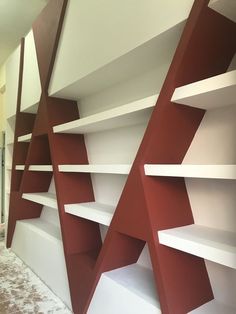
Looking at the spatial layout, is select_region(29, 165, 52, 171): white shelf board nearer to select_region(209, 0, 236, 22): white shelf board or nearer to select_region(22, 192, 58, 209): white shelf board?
select_region(22, 192, 58, 209): white shelf board

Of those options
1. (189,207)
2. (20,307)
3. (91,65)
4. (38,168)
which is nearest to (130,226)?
(189,207)

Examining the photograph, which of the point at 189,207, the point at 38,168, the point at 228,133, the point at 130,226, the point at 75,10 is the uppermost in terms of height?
the point at 75,10

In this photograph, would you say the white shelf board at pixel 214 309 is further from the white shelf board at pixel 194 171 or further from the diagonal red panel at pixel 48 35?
the diagonal red panel at pixel 48 35

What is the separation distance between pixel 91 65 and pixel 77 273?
1.53 metres

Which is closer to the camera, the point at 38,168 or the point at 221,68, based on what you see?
the point at 221,68

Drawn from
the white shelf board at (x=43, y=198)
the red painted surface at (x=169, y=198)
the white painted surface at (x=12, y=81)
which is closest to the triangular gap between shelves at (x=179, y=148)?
the red painted surface at (x=169, y=198)

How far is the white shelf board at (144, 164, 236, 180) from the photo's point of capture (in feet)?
3.70

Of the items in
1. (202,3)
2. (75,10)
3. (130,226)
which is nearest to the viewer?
(202,3)

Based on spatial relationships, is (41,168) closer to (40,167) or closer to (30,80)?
(40,167)

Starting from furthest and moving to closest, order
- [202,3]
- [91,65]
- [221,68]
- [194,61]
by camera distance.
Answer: [91,65]
[221,68]
[194,61]
[202,3]

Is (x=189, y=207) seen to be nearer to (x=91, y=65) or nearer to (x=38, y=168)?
(x=91, y=65)

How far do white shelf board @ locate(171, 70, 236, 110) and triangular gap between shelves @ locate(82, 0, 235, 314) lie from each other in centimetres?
6

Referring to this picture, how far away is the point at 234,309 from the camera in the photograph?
1.42 metres

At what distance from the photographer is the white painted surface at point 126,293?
1.56 metres
